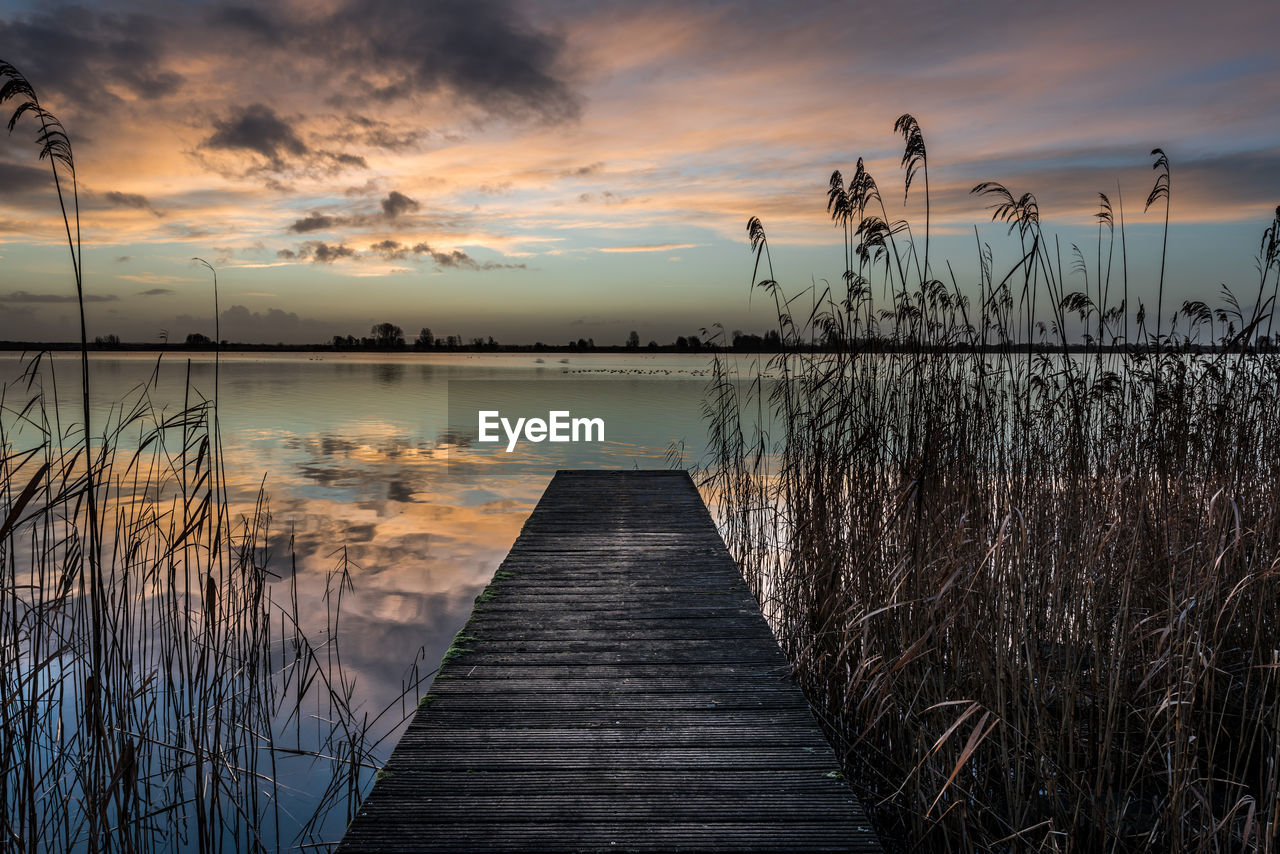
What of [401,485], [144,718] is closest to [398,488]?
[401,485]

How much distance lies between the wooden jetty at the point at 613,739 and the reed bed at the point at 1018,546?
30cm

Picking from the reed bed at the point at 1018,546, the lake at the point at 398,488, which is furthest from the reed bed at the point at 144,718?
the reed bed at the point at 1018,546

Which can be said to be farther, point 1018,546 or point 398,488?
point 398,488

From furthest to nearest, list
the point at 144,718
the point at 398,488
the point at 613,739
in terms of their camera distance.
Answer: the point at 398,488, the point at 144,718, the point at 613,739

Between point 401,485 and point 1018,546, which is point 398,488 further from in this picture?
point 1018,546

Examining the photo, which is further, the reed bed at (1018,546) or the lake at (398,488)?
the lake at (398,488)

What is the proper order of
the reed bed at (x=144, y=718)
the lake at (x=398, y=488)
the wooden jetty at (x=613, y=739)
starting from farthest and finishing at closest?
1. the lake at (x=398, y=488)
2. the reed bed at (x=144, y=718)
3. the wooden jetty at (x=613, y=739)

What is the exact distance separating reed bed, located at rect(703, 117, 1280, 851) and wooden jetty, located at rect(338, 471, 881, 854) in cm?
30

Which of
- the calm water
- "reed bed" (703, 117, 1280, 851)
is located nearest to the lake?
the calm water

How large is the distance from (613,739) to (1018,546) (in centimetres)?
139

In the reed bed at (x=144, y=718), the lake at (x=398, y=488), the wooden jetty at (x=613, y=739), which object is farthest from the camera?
the lake at (x=398, y=488)

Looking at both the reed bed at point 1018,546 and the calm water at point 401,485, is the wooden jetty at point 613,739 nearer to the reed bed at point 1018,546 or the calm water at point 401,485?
the reed bed at point 1018,546

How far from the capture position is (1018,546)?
216cm

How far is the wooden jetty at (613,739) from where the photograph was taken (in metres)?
1.64
